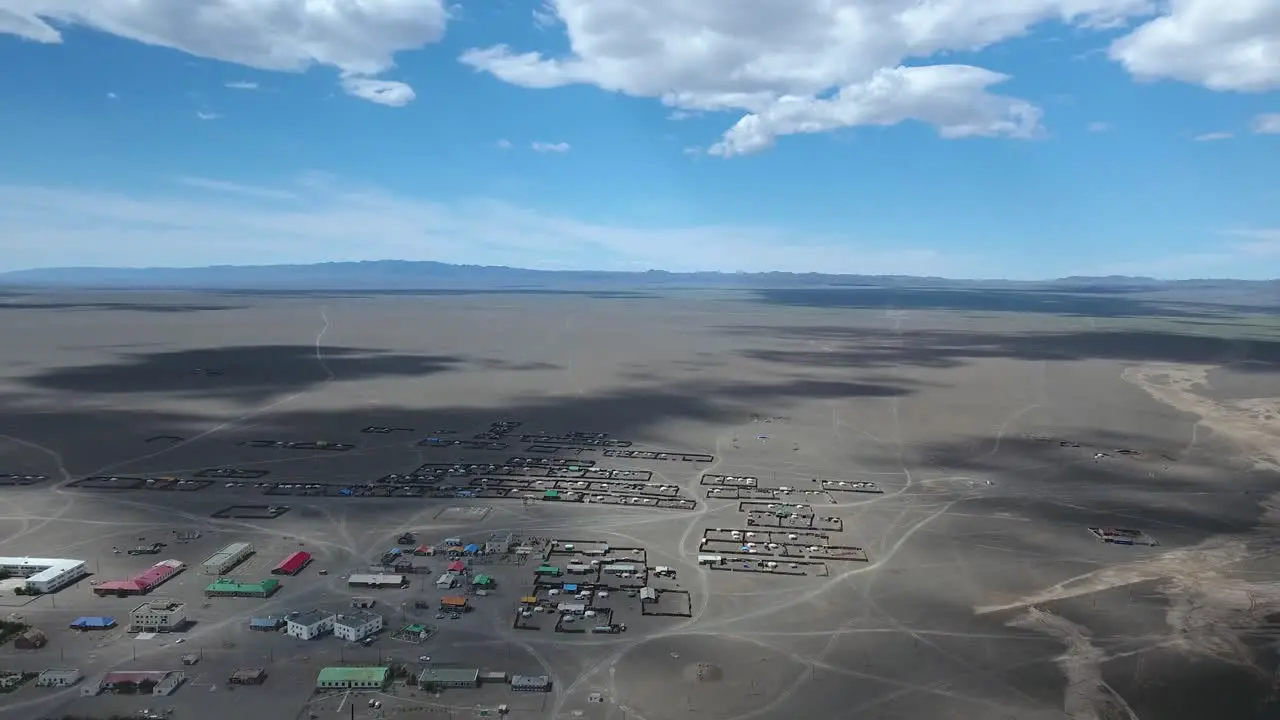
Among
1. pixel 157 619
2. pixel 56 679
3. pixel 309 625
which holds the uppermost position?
pixel 157 619

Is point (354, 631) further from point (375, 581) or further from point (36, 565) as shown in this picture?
point (36, 565)

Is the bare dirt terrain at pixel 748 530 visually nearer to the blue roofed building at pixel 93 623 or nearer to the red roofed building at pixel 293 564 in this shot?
the blue roofed building at pixel 93 623

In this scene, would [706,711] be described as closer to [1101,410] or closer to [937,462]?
[937,462]

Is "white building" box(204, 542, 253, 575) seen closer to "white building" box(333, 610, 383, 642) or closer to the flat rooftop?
the flat rooftop

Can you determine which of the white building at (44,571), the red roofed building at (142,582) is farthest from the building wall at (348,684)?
the white building at (44,571)

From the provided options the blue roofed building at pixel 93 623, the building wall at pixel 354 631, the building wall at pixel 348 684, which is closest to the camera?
the building wall at pixel 348 684

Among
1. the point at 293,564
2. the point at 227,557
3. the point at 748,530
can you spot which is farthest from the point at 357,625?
the point at 748,530

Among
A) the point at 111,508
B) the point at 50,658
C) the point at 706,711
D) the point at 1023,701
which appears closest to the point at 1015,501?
the point at 1023,701
